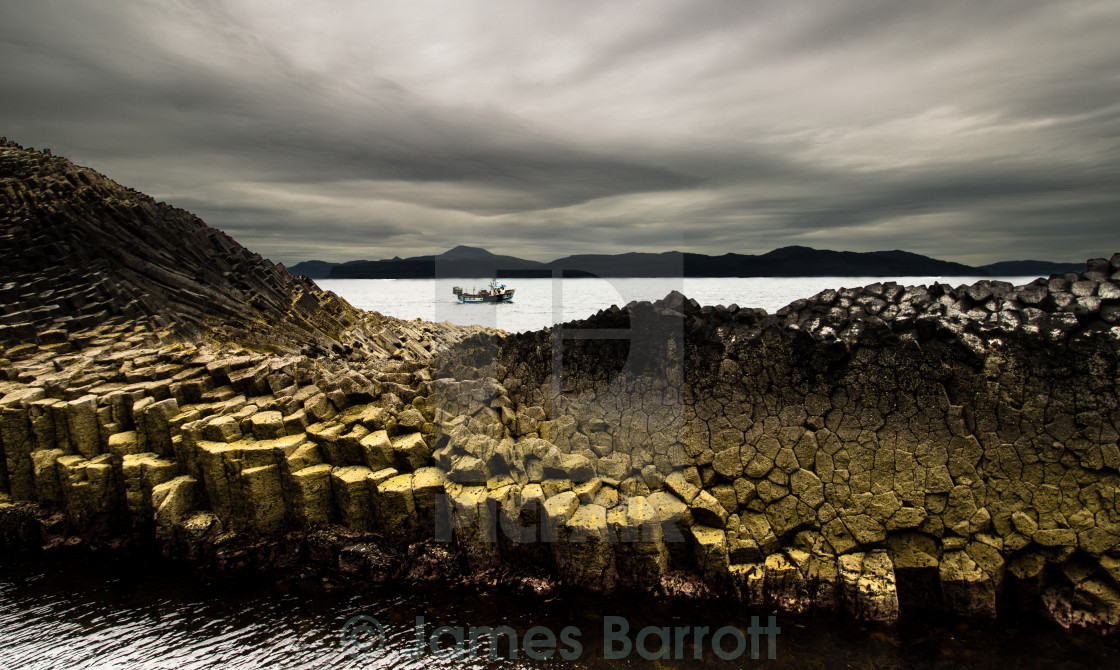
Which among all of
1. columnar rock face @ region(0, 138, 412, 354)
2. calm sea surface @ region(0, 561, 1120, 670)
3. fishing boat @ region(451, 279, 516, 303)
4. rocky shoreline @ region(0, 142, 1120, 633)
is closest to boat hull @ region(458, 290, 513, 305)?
fishing boat @ region(451, 279, 516, 303)

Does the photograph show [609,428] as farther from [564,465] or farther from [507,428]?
[507,428]

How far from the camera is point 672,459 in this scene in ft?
25.5

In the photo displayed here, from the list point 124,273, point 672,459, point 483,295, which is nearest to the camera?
point 672,459

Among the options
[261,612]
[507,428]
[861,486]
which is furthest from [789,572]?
[261,612]

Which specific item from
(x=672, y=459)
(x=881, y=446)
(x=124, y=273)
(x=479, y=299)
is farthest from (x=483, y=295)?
(x=881, y=446)

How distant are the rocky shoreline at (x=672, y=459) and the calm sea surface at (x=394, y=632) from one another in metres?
0.31

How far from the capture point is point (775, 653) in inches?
247

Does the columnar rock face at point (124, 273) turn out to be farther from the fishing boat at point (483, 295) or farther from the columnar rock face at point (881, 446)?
the fishing boat at point (483, 295)

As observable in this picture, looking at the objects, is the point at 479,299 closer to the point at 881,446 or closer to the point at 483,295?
the point at 483,295

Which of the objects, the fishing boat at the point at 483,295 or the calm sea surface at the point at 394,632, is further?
the fishing boat at the point at 483,295

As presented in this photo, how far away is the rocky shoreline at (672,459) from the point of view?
22.2ft

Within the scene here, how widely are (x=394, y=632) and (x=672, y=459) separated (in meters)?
4.16

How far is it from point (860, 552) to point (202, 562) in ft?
30.4

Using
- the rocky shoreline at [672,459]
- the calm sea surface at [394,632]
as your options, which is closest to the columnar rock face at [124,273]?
the rocky shoreline at [672,459]
